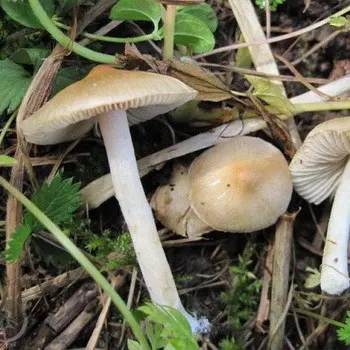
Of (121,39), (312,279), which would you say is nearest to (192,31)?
(121,39)

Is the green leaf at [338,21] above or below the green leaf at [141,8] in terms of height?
below

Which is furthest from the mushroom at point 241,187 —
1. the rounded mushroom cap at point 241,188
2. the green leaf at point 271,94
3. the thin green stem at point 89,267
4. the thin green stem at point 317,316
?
the thin green stem at point 89,267

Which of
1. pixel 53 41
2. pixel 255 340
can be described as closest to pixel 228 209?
pixel 255 340

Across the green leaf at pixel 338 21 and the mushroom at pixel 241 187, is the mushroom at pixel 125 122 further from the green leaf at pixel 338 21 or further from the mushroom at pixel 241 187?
the green leaf at pixel 338 21

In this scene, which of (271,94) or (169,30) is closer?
→ (169,30)

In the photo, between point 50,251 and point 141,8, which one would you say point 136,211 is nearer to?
point 50,251

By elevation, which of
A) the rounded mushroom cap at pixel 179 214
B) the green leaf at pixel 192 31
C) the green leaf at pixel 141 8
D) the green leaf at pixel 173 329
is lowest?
the rounded mushroom cap at pixel 179 214

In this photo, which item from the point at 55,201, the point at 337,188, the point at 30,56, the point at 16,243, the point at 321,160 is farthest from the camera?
the point at 337,188
